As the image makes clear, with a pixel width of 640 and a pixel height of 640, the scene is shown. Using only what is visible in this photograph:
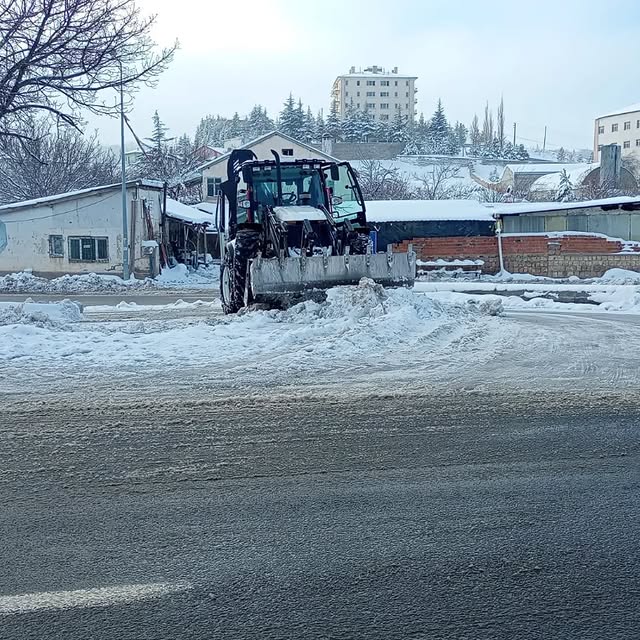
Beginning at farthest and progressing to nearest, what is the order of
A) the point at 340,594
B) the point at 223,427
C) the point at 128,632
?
1. the point at 223,427
2. the point at 340,594
3. the point at 128,632

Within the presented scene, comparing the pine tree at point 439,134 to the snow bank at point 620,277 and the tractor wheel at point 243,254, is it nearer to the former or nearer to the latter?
the snow bank at point 620,277

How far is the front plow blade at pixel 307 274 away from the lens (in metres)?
13.0

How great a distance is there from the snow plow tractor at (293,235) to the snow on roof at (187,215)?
864 inches

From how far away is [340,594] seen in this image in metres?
3.55

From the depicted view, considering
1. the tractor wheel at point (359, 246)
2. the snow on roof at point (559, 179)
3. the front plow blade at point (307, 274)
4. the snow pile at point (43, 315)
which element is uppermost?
the snow on roof at point (559, 179)

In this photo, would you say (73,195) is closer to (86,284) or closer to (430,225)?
(86,284)

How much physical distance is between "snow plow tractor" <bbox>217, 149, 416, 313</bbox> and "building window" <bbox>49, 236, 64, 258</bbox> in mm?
20370

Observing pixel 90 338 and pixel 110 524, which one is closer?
pixel 110 524

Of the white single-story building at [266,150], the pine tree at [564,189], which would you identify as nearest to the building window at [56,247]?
the white single-story building at [266,150]

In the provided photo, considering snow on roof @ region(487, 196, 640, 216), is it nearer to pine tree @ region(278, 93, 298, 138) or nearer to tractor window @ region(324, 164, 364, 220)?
tractor window @ region(324, 164, 364, 220)

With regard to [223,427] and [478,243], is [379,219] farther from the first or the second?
[223,427]

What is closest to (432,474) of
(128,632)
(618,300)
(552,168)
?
(128,632)

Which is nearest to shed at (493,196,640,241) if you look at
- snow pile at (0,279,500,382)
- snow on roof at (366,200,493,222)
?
A: snow on roof at (366,200,493,222)

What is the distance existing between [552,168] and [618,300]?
7520 cm
